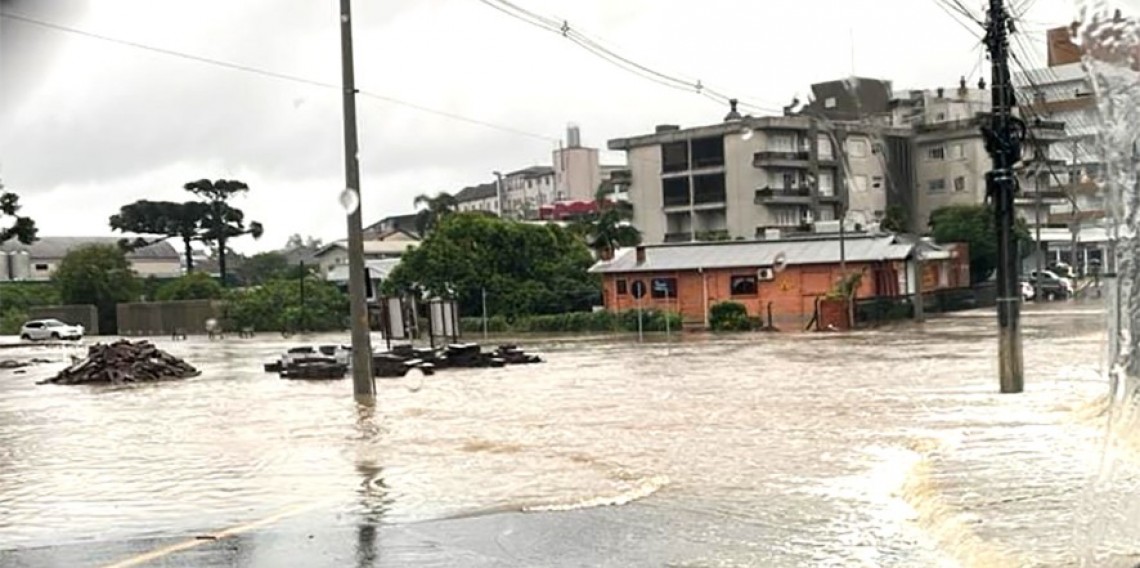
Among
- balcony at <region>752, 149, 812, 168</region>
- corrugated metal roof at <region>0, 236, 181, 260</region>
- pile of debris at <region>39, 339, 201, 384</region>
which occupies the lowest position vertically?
pile of debris at <region>39, 339, 201, 384</region>

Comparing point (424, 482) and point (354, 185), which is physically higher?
point (354, 185)

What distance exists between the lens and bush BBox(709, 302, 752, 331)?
4519 cm

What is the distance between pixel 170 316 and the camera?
2569 inches

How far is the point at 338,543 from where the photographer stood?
28.2ft

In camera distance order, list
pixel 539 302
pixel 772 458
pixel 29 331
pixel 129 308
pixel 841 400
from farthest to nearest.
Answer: pixel 129 308 → pixel 29 331 → pixel 539 302 → pixel 841 400 → pixel 772 458

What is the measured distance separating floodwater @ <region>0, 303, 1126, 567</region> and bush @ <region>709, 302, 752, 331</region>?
19953 millimetres

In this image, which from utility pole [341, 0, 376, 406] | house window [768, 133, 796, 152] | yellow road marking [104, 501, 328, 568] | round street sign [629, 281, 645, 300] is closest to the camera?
yellow road marking [104, 501, 328, 568]

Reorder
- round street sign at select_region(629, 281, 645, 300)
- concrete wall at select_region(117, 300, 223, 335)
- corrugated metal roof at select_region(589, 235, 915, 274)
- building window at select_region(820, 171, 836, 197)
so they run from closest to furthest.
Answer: corrugated metal roof at select_region(589, 235, 915, 274)
round street sign at select_region(629, 281, 645, 300)
concrete wall at select_region(117, 300, 223, 335)
building window at select_region(820, 171, 836, 197)

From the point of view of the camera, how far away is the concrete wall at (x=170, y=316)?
212 ft

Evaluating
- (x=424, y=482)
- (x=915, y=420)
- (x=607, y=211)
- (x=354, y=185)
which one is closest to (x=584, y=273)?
(x=607, y=211)

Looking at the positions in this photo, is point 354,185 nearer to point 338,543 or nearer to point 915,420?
point 915,420

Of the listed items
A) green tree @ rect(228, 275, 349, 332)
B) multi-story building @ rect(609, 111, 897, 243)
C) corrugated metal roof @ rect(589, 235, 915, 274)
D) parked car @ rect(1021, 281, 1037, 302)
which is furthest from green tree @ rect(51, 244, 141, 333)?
parked car @ rect(1021, 281, 1037, 302)

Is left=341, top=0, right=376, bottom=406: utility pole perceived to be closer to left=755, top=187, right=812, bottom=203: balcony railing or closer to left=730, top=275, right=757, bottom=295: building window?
left=730, top=275, right=757, bottom=295: building window

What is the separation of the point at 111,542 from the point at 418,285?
147 ft
